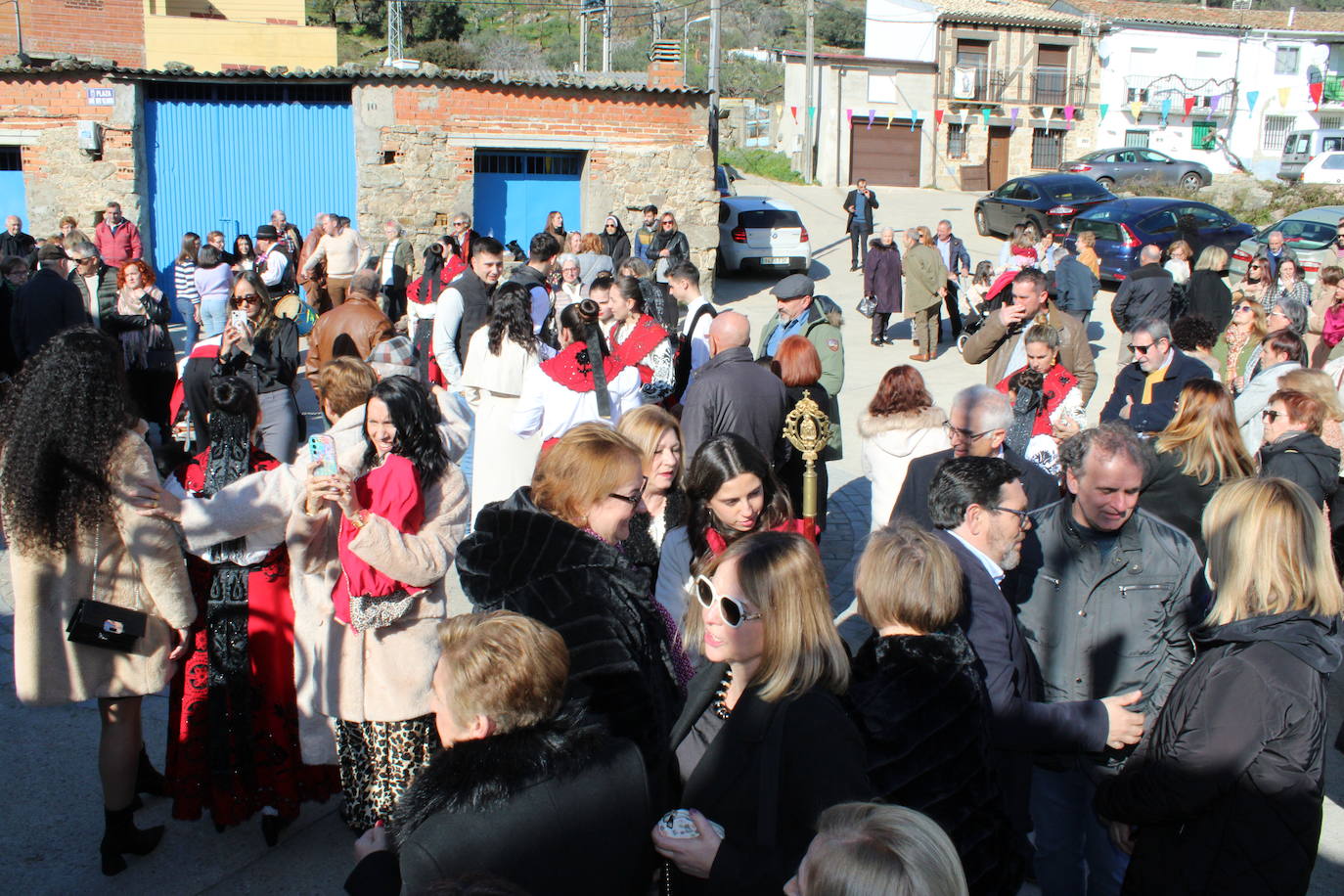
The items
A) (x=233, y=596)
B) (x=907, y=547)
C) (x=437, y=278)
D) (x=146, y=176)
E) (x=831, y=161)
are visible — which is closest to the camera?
(x=907, y=547)

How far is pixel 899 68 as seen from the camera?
3850 centimetres

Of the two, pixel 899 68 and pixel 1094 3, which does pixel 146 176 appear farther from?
pixel 1094 3

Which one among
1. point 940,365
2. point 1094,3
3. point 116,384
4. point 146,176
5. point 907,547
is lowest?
point 940,365

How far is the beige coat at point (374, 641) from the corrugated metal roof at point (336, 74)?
13.2 meters

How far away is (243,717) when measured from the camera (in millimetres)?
4031

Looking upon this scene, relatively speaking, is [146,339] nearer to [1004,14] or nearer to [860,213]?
[860,213]

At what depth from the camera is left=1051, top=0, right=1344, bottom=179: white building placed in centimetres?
4241

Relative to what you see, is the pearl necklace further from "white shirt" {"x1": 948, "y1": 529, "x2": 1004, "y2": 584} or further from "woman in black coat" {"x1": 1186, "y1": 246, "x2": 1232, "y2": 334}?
"woman in black coat" {"x1": 1186, "y1": 246, "x2": 1232, "y2": 334}

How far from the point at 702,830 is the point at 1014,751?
4.22 feet

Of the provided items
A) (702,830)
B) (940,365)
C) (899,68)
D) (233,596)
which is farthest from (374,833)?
(899,68)

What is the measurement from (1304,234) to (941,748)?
18.9m

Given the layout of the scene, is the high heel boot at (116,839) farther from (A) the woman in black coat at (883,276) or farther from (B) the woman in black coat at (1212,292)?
(A) the woman in black coat at (883,276)

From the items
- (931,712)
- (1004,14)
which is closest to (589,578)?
(931,712)

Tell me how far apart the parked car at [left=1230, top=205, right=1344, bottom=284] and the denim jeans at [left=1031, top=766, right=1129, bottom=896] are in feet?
52.4
